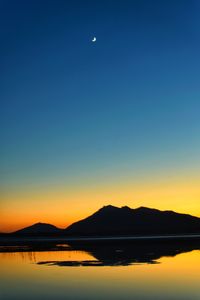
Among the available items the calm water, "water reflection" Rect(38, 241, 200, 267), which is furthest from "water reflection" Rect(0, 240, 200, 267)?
the calm water

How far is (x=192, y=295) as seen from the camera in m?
18.4

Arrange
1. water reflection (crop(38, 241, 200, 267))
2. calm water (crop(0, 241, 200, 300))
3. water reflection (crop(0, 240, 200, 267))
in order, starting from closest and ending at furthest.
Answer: calm water (crop(0, 241, 200, 300))
water reflection (crop(38, 241, 200, 267))
water reflection (crop(0, 240, 200, 267))

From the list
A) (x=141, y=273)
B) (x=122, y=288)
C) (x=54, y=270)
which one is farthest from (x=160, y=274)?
(x=54, y=270)

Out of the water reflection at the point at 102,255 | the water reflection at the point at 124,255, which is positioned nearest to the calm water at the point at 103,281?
the water reflection at the point at 124,255

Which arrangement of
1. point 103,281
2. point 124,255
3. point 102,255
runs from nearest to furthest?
1. point 103,281
2. point 124,255
3. point 102,255

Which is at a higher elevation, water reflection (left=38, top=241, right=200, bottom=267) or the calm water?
water reflection (left=38, top=241, right=200, bottom=267)

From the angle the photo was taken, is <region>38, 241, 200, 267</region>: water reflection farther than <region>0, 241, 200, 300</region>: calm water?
Yes

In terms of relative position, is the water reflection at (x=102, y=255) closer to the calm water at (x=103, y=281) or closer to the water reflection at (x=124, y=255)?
the water reflection at (x=124, y=255)

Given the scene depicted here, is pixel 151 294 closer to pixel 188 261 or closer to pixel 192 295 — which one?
pixel 192 295

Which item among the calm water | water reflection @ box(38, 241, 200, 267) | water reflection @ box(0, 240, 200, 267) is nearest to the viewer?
the calm water

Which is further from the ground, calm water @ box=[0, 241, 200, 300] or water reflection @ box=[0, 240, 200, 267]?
water reflection @ box=[0, 240, 200, 267]

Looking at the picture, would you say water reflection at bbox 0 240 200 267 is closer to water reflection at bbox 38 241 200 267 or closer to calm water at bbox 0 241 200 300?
water reflection at bbox 38 241 200 267

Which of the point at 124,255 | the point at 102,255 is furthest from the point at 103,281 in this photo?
the point at 102,255

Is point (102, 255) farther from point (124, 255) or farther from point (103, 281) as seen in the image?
point (103, 281)
